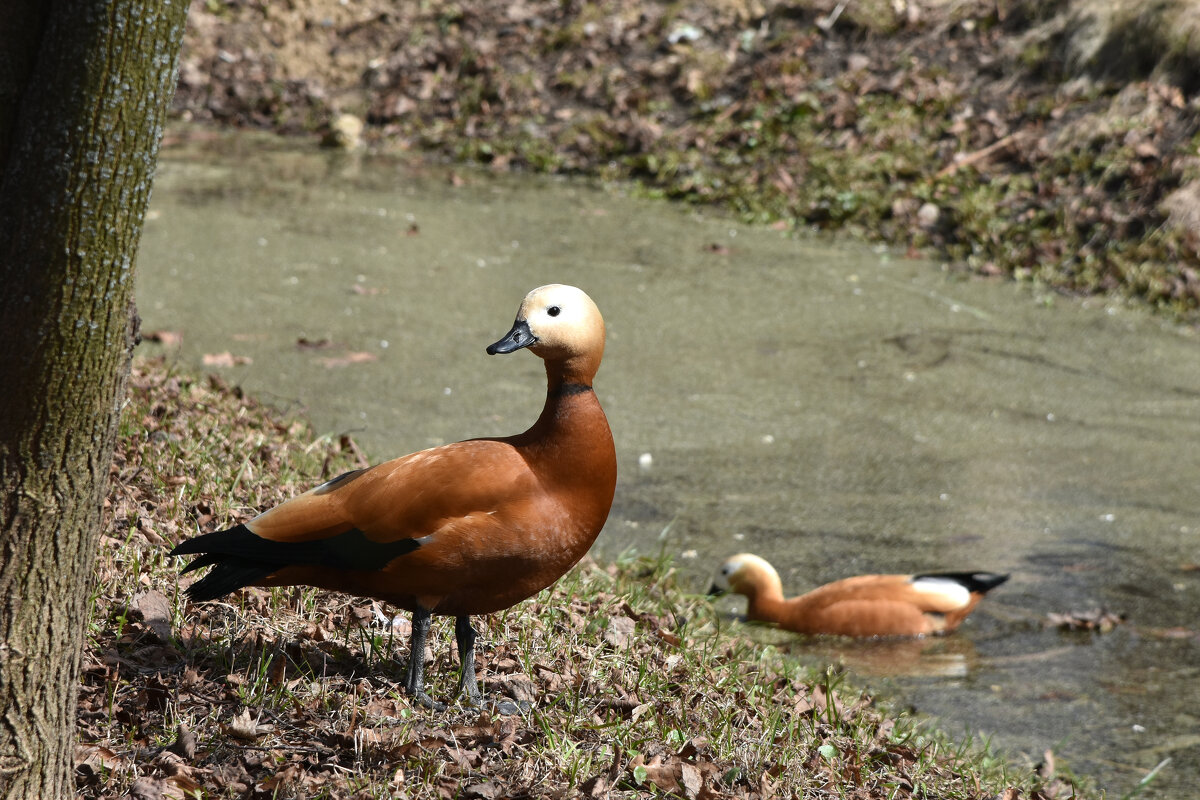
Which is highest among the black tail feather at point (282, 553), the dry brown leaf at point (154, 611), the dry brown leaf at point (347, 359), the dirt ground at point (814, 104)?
the dirt ground at point (814, 104)

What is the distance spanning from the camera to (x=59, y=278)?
2.20 meters

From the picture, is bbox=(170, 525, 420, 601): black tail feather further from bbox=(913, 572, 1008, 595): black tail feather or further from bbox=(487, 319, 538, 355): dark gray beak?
bbox=(913, 572, 1008, 595): black tail feather

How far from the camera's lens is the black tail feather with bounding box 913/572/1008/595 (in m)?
4.89

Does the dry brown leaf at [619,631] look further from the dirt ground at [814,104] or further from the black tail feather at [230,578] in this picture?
the dirt ground at [814,104]

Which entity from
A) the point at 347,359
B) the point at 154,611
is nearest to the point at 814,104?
the point at 347,359

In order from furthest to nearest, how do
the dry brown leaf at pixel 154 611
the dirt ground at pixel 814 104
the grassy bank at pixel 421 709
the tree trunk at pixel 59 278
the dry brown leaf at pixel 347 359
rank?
the dirt ground at pixel 814 104, the dry brown leaf at pixel 347 359, the dry brown leaf at pixel 154 611, the grassy bank at pixel 421 709, the tree trunk at pixel 59 278

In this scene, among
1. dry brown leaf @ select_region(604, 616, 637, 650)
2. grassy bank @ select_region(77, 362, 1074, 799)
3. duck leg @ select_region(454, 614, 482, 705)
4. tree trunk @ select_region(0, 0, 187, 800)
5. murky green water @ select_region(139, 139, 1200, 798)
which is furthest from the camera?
murky green water @ select_region(139, 139, 1200, 798)

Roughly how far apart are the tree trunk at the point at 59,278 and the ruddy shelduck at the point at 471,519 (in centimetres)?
55

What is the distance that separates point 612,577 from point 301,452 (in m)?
1.41

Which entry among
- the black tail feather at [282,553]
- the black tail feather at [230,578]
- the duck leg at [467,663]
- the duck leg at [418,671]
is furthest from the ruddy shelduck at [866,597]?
the black tail feather at [230,578]

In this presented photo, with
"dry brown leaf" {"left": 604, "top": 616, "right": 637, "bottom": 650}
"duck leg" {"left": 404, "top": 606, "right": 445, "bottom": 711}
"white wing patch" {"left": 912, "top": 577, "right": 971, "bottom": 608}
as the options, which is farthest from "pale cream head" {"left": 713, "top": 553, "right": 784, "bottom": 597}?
"duck leg" {"left": 404, "top": 606, "right": 445, "bottom": 711}

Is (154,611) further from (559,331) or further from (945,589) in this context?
(945,589)

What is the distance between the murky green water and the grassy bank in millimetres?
795

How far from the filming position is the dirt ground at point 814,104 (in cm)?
928
